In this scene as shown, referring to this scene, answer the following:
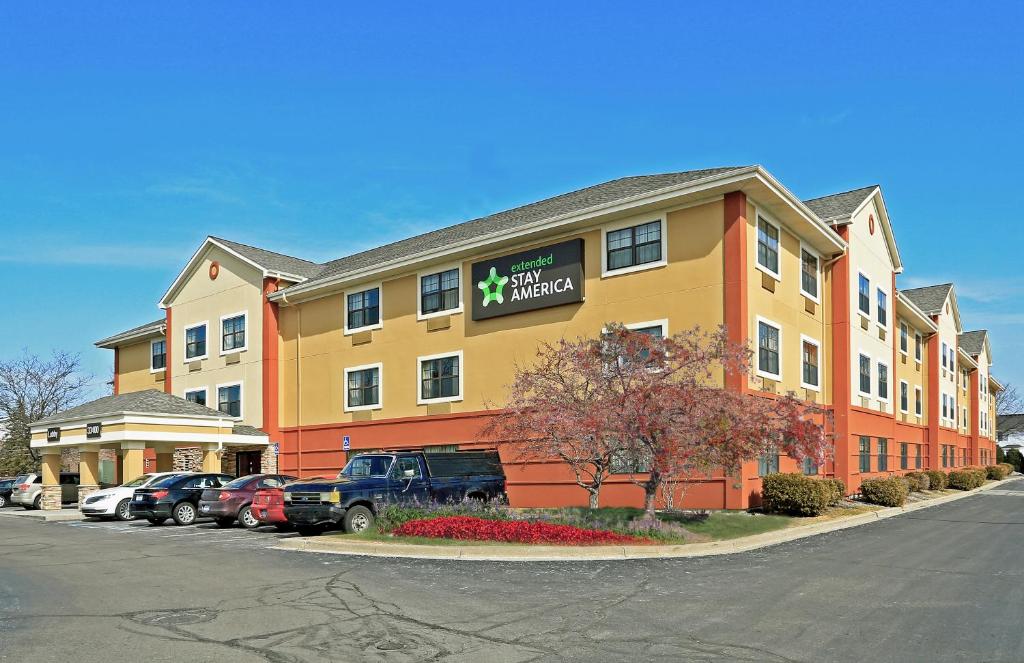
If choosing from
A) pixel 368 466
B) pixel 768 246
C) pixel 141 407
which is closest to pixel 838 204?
pixel 768 246

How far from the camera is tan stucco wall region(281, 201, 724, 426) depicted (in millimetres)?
24562

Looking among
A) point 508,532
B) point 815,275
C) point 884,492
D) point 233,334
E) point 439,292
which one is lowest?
point 884,492

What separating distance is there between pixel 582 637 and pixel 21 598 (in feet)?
26.3

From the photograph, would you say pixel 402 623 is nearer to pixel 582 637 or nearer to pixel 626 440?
pixel 582 637

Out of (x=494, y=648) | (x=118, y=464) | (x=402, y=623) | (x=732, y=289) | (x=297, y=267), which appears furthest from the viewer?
(x=118, y=464)

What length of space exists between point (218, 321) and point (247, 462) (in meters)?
6.78

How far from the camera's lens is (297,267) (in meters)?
40.9

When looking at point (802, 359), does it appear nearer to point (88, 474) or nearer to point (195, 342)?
point (88, 474)

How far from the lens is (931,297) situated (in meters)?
51.0

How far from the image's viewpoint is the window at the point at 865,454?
3294 centimetres

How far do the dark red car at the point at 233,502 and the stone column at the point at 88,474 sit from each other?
13076 mm

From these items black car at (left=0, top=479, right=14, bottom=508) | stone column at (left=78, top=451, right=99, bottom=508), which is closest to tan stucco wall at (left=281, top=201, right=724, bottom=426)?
stone column at (left=78, top=451, right=99, bottom=508)

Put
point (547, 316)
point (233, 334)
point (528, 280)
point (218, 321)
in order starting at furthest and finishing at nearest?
point (218, 321) < point (233, 334) < point (528, 280) < point (547, 316)

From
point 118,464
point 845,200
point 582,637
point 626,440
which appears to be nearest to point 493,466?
point 626,440
